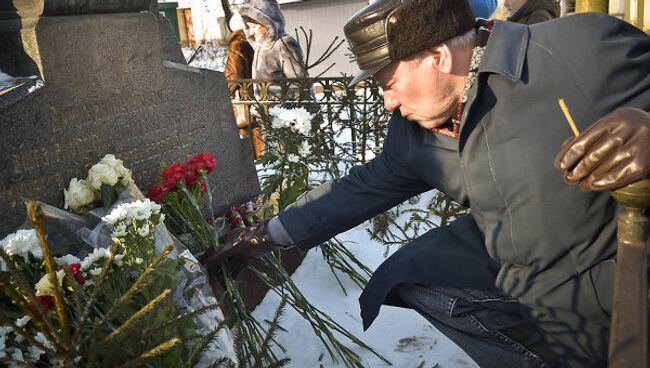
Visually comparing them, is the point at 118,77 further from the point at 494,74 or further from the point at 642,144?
the point at 642,144

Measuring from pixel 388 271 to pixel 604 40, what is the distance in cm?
104

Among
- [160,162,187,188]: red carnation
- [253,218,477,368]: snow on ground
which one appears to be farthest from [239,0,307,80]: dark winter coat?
[160,162,187,188]: red carnation

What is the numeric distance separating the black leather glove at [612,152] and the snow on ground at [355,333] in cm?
137

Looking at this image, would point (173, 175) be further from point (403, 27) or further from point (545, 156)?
point (545, 156)

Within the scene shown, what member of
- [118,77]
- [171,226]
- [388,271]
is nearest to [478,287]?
[388,271]

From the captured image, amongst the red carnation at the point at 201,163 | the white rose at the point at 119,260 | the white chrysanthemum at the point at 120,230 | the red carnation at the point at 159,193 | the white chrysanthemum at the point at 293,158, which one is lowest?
the white chrysanthemum at the point at 293,158

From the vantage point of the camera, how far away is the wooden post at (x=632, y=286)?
1274mm

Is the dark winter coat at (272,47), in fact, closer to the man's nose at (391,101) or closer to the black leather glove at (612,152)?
the man's nose at (391,101)

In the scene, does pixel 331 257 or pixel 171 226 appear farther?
pixel 331 257

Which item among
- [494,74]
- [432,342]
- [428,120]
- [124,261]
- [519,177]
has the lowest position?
[432,342]

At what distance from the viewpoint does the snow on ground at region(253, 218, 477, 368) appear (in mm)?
2604

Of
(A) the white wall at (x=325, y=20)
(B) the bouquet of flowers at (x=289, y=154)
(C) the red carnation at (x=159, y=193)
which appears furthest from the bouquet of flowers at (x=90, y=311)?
(A) the white wall at (x=325, y=20)

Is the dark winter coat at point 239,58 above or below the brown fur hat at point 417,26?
below

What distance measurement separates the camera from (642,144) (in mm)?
1354
